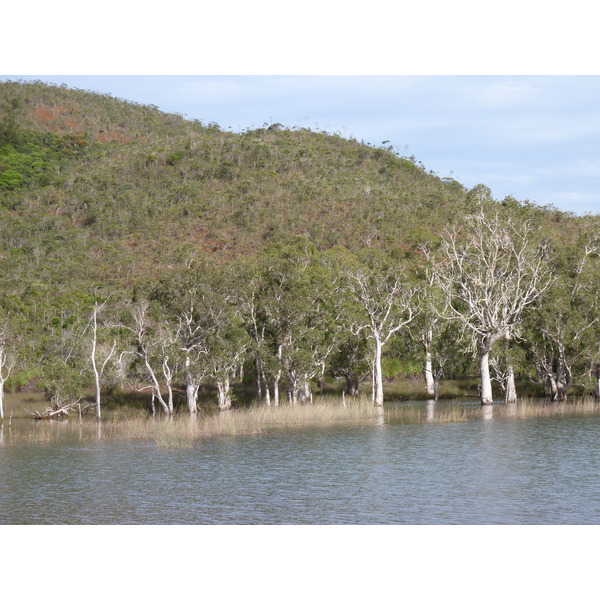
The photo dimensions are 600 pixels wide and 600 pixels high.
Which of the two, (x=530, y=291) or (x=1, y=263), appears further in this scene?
(x=1, y=263)

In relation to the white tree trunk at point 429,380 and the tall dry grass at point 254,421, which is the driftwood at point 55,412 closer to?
the tall dry grass at point 254,421

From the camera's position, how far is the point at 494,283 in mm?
55375

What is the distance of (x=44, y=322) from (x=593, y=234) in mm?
50259

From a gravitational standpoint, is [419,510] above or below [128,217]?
below

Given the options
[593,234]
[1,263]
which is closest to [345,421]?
[593,234]

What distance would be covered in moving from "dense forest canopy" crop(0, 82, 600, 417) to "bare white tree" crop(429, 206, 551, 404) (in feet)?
0.81

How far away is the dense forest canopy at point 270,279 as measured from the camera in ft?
179

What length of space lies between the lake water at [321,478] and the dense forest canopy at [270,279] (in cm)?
1320

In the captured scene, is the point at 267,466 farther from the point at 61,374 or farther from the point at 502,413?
the point at 61,374

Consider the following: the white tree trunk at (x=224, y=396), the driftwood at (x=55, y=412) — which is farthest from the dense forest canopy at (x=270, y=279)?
the driftwood at (x=55, y=412)

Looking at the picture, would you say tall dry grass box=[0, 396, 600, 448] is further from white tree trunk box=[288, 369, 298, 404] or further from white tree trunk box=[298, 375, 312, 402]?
white tree trunk box=[298, 375, 312, 402]

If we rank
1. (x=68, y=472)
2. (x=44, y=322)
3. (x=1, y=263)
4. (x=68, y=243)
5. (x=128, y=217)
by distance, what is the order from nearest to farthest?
(x=68, y=472)
(x=44, y=322)
(x=1, y=263)
(x=68, y=243)
(x=128, y=217)

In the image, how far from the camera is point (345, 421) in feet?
156

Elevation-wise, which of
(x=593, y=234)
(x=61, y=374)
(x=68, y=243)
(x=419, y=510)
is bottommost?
(x=419, y=510)
